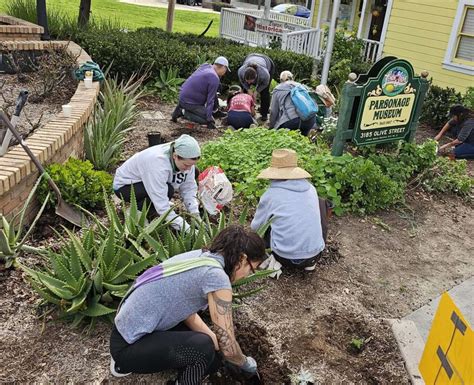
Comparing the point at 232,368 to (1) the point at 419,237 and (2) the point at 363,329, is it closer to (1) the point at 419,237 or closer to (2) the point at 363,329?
(2) the point at 363,329

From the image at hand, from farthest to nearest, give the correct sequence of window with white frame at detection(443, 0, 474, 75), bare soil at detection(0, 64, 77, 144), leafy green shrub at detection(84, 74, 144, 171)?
window with white frame at detection(443, 0, 474, 75) → bare soil at detection(0, 64, 77, 144) → leafy green shrub at detection(84, 74, 144, 171)

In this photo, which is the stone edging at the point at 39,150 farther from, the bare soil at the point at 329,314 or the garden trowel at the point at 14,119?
the bare soil at the point at 329,314

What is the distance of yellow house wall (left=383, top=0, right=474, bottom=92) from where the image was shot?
37.5ft

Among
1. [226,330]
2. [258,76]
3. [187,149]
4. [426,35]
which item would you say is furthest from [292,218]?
[426,35]

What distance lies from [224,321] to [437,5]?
1124 centimetres

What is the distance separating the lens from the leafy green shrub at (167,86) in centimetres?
886

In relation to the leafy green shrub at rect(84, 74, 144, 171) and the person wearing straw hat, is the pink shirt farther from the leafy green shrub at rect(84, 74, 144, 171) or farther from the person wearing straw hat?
the person wearing straw hat

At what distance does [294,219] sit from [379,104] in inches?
104

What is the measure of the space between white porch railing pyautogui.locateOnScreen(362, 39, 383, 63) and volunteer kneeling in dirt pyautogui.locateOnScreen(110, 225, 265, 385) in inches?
469

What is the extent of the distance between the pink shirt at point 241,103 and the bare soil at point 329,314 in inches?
114

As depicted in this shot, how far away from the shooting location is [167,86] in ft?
29.5

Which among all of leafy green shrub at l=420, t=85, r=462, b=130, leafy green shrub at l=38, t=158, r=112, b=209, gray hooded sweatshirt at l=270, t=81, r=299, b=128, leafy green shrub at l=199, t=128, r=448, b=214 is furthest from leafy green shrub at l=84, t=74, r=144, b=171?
leafy green shrub at l=420, t=85, r=462, b=130

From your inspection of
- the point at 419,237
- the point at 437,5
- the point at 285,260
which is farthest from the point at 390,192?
the point at 437,5

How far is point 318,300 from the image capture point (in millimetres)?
3936
